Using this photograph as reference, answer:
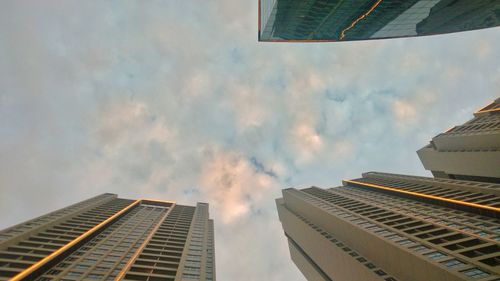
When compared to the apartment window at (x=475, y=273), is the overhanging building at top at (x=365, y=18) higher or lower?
higher

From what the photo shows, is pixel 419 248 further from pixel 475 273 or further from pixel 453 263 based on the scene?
pixel 475 273

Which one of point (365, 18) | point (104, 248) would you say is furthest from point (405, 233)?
point (104, 248)

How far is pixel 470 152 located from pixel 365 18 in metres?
56.9

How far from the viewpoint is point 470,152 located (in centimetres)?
8550

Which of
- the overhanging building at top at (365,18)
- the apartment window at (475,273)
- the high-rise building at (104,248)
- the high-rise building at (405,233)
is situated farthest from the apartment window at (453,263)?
the overhanging building at top at (365,18)

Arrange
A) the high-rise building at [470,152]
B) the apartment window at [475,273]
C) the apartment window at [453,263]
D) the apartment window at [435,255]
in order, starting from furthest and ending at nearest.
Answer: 1. the high-rise building at [470,152]
2. the apartment window at [435,255]
3. the apartment window at [453,263]
4. the apartment window at [475,273]

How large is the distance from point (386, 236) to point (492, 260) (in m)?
15.7

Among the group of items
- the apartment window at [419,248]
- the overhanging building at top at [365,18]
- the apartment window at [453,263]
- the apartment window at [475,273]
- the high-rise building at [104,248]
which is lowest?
the apartment window at [475,273]

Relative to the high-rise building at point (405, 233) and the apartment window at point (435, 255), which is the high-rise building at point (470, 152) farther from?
the apartment window at point (435, 255)

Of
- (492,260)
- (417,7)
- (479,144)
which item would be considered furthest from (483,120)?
(492,260)

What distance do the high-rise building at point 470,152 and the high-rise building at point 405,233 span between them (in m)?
9.84

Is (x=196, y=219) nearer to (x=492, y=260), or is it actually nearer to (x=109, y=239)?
(x=109, y=239)

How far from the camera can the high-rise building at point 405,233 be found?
4050cm

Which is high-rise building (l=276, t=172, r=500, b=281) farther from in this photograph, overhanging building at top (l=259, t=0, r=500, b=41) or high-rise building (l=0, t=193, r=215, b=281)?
overhanging building at top (l=259, t=0, r=500, b=41)
